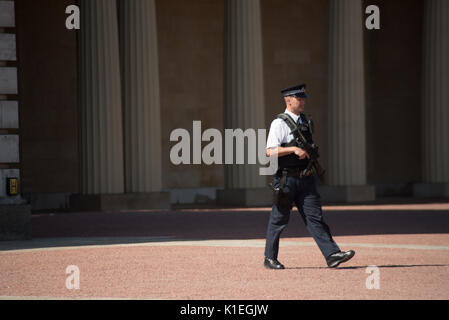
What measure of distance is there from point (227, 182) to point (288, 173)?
2662cm

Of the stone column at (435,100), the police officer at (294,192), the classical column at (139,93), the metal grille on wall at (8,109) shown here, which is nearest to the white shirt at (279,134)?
the police officer at (294,192)

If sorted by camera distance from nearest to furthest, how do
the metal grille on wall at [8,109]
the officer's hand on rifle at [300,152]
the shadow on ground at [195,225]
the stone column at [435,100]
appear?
the officer's hand on rifle at [300,152], the metal grille on wall at [8,109], the shadow on ground at [195,225], the stone column at [435,100]

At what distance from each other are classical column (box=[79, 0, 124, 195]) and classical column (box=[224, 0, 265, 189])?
5898mm

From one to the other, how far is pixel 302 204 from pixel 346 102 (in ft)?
94.5

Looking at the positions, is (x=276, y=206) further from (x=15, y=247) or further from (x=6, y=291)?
(x=15, y=247)

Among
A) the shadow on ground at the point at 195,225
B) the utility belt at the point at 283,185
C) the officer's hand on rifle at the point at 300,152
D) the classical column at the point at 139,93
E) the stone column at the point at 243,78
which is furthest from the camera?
the stone column at the point at 243,78

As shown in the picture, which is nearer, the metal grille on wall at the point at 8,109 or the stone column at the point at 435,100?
the metal grille on wall at the point at 8,109

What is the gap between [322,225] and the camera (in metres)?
15.0

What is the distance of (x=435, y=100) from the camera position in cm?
4656

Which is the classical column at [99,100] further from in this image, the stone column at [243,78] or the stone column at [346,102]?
the stone column at [346,102]

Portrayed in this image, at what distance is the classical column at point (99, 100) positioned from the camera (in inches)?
1453

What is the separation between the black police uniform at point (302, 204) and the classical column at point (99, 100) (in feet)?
75.1

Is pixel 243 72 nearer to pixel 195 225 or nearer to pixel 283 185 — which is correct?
pixel 195 225

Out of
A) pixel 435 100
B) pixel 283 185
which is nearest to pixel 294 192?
pixel 283 185
